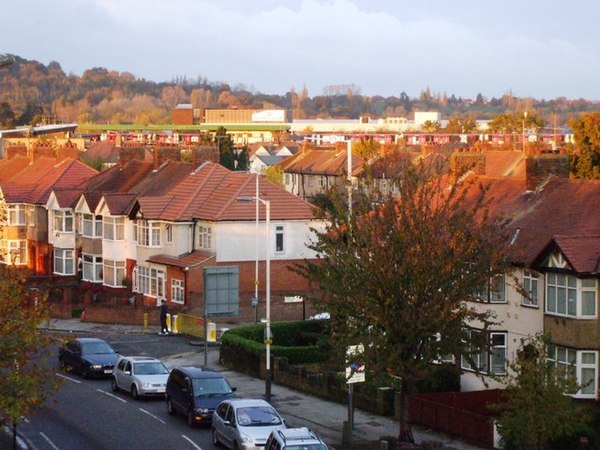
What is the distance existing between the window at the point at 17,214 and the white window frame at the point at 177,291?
2066cm

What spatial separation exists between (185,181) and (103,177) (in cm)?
1198

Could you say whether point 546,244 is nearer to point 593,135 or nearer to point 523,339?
point 523,339

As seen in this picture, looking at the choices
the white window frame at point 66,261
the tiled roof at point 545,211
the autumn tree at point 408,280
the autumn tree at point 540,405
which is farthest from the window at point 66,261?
the autumn tree at point 540,405

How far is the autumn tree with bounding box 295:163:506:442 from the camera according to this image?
3125cm

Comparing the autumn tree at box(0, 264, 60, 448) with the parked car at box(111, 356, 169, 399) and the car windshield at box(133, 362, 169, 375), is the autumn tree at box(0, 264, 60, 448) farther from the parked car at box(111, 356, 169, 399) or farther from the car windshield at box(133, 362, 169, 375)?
the car windshield at box(133, 362, 169, 375)

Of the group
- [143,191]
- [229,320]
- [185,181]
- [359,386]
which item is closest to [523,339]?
[359,386]

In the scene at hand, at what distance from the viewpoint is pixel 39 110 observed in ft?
457

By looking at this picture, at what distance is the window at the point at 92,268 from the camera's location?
70.8 m

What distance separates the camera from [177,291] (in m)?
61.7

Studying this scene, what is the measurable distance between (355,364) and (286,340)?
63.7 feet

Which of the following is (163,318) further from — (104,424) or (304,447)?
(304,447)

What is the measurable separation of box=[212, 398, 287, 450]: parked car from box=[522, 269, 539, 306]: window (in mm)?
9682

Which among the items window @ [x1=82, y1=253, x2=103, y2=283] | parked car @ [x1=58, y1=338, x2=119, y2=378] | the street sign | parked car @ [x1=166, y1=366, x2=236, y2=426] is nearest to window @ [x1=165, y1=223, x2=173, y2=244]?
window @ [x1=82, y1=253, x2=103, y2=283]

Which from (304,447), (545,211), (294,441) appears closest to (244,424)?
(294,441)
